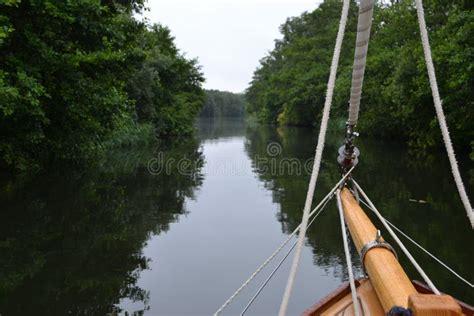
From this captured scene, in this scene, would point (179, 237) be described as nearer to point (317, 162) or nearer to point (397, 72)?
point (317, 162)

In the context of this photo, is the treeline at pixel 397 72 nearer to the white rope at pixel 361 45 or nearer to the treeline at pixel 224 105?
the white rope at pixel 361 45

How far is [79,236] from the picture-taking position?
24.1ft

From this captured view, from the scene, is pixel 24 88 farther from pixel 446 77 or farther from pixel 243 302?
pixel 446 77

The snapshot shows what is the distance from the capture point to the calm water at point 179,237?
5109 mm

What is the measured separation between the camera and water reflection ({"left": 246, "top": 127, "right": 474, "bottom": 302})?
607 centimetres

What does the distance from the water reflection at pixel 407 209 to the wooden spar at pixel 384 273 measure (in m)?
2.37

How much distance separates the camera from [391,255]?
8.66ft

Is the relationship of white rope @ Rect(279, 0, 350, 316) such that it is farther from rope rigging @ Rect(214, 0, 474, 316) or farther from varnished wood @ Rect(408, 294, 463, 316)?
varnished wood @ Rect(408, 294, 463, 316)

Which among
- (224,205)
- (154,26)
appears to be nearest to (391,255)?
(224,205)

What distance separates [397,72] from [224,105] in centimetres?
11735

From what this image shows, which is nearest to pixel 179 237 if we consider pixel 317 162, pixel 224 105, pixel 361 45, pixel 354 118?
pixel 354 118

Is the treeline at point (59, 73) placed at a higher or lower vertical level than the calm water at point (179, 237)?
higher

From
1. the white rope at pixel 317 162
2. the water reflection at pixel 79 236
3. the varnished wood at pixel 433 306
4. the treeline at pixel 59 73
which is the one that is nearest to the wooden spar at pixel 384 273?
the varnished wood at pixel 433 306

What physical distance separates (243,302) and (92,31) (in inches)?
347
